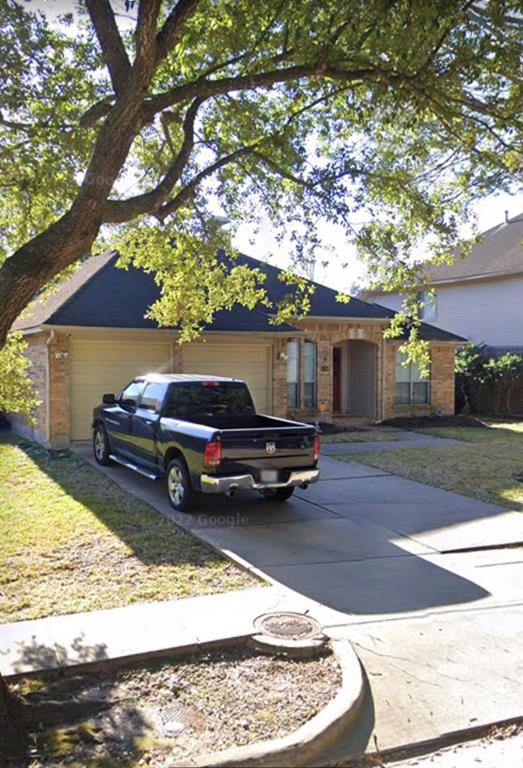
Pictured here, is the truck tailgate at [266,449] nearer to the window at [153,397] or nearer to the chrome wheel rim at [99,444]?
the window at [153,397]

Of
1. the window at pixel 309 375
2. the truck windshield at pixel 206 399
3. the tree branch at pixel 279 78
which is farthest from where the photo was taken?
the window at pixel 309 375

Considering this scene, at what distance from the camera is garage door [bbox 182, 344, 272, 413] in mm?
16469

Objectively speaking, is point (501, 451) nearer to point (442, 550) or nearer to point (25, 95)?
point (442, 550)

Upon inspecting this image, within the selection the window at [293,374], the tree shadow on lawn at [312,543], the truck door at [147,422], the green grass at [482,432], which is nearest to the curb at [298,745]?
the tree shadow on lawn at [312,543]

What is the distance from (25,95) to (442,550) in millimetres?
7539

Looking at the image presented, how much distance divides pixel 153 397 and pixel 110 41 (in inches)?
213

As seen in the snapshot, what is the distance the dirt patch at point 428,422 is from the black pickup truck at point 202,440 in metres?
10.1

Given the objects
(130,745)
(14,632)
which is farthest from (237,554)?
(130,745)

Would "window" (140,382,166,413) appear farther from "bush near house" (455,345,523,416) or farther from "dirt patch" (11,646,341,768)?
"bush near house" (455,345,523,416)

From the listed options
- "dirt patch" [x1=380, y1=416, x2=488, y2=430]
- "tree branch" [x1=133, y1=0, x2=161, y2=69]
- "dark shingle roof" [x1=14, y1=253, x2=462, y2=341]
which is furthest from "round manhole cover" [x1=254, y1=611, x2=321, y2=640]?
"dirt patch" [x1=380, y1=416, x2=488, y2=430]

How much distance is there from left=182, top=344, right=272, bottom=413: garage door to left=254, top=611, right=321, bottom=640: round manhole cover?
439 inches

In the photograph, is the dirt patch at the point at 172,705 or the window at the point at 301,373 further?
the window at the point at 301,373

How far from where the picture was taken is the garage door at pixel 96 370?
1504 cm

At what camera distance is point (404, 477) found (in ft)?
39.6
